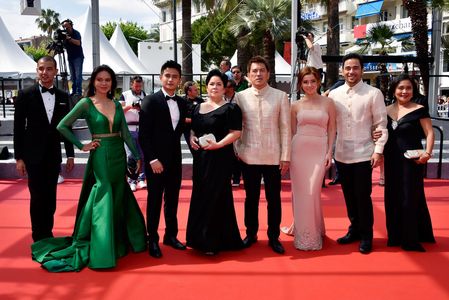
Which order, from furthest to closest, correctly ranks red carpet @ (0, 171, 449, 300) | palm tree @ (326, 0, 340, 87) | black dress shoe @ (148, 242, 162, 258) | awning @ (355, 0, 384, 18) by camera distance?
awning @ (355, 0, 384, 18) < palm tree @ (326, 0, 340, 87) < black dress shoe @ (148, 242, 162, 258) < red carpet @ (0, 171, 449, 300)

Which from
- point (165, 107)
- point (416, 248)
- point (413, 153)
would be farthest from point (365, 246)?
point (165, 107)

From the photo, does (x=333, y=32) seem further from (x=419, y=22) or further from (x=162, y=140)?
(x=162, y=140)

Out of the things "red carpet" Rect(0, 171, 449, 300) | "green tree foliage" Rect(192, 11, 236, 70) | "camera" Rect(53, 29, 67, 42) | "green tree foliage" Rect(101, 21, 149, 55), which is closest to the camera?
"red carpet" Rect(0, 171, 449, 300)

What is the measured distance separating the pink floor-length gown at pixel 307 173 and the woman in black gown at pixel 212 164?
0.64 m

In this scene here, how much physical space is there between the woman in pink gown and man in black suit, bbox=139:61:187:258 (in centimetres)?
114

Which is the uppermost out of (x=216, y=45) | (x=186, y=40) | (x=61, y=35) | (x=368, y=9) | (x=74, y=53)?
(x=368, y=9)

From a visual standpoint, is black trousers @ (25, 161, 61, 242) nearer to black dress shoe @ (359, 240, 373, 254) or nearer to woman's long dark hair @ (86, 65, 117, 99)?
woman's long dark hair @ (86, 65, 117, 99)

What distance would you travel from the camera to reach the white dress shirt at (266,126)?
4.43 metres

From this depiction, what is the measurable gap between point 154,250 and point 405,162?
2.56 m

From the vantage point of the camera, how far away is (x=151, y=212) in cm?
449

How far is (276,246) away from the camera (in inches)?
180

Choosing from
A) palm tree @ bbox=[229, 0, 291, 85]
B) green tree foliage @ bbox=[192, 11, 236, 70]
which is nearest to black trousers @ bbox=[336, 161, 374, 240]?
palm tree @ bbox=[229, 0, 291, 85]

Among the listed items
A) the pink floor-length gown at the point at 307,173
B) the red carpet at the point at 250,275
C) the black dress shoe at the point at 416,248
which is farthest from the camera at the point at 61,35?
the black dress shoe at the point at 416,248

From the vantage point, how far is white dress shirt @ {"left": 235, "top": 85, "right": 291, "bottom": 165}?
4434mm
